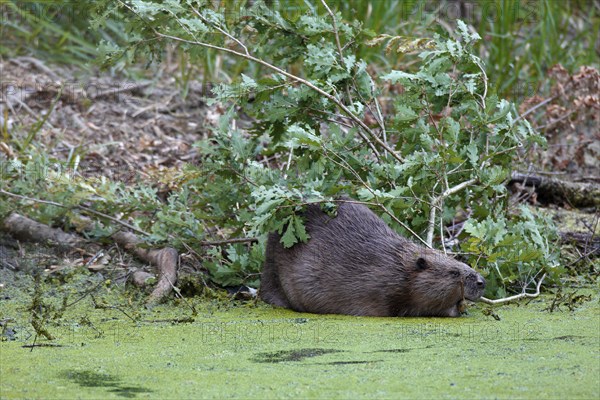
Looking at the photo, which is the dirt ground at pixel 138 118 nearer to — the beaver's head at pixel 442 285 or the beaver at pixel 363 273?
the beaver at pixel 363 273

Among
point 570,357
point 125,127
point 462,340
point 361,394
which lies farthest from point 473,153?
point 125,127

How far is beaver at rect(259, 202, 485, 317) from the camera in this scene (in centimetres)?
478

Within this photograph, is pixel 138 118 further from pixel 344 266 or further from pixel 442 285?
pixel 442 285

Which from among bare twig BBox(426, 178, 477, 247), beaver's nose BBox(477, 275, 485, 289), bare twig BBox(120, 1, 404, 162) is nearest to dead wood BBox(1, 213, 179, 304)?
bare twig BBox(120, 1, 404, 162)

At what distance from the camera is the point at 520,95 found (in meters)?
9.09

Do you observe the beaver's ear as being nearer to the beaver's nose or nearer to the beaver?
the beaver

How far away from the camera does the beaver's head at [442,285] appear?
185 inches

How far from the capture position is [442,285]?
4.73 metres

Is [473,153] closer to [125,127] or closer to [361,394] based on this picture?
[361,394]

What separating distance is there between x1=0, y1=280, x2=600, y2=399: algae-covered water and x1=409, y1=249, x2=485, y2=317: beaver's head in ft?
0.40

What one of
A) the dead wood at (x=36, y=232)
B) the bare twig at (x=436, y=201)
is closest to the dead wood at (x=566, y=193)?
the bare twig at (x=436, y=201)

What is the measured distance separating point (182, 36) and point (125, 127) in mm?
2789

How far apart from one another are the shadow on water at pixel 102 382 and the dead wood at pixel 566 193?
16.2 ft

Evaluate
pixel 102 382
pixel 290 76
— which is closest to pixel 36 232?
pixel 290 76
